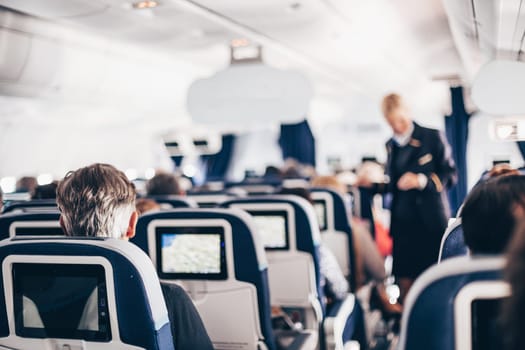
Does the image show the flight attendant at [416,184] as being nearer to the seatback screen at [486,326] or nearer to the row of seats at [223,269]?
the row of seats at [223,269]

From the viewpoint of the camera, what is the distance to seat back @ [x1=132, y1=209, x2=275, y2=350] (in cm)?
288

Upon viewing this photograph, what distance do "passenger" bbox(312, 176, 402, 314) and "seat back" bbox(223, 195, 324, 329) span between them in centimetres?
126

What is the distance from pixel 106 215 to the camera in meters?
2.16

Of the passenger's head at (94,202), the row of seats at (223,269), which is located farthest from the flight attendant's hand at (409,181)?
the passenger's head at (94,202)

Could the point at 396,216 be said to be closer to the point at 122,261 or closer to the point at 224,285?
the point at 224,285

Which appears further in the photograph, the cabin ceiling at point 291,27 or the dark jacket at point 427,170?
the cabin ceiling at point 291,27

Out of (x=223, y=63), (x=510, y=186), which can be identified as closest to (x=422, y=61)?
(x=223, y=63)

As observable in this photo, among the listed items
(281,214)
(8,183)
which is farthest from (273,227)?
(8,183)

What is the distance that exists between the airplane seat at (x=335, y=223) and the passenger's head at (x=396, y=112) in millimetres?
694

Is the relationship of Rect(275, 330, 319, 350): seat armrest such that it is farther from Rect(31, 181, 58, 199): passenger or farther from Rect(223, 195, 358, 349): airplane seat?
Rect(31, 181, 58, 199): passenger

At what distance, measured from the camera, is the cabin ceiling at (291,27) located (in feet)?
16.0

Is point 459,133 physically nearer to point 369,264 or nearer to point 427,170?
point 369,264

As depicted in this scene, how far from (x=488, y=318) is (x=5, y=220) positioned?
2.56 meters

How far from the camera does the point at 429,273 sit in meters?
1.27
